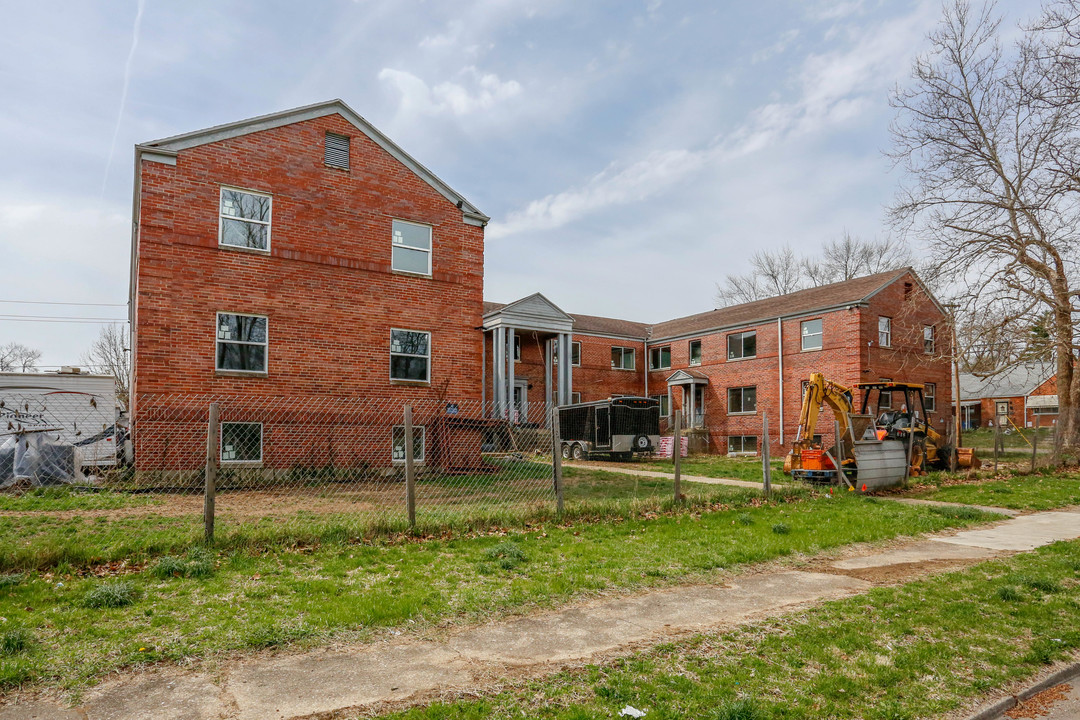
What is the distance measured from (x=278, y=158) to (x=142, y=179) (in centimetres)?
308

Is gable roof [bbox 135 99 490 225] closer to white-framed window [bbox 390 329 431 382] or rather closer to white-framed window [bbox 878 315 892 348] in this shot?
white-framed window [bbox 390 329 431 382]

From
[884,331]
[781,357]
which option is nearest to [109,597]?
[781,357]

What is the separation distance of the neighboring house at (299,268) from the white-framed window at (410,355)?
0.10 feet

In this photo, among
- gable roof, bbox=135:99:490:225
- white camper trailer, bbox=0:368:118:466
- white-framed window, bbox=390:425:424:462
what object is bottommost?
white-framed window, bbox=390:425:424:462

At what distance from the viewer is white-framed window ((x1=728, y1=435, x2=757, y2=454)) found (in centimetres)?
3102

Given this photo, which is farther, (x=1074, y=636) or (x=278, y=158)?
(x=278, y=158)

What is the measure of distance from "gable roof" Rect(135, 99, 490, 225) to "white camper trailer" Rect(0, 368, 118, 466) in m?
6.64

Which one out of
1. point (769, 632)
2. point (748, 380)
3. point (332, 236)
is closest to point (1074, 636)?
point (769, 632)

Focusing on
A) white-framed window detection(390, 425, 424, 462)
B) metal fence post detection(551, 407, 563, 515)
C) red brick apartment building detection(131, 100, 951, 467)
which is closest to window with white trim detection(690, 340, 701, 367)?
red brick apartment building detection(131, 100, 951, 467)

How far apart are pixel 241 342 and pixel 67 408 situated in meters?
7.12

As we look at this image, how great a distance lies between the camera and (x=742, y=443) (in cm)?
3158

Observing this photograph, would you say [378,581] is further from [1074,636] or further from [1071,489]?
[1071,489]

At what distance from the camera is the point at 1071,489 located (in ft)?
50.8

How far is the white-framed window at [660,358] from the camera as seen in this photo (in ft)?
122
